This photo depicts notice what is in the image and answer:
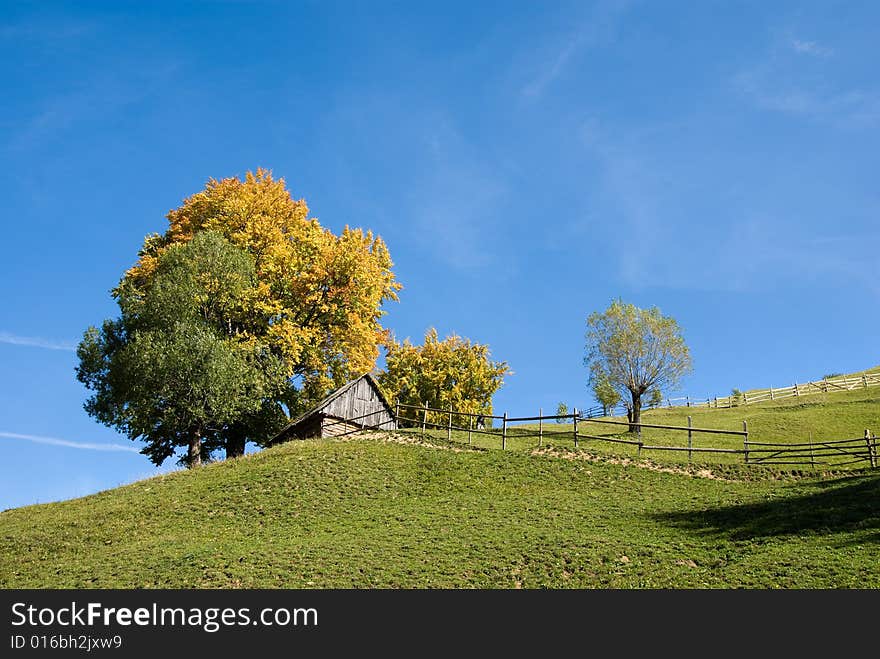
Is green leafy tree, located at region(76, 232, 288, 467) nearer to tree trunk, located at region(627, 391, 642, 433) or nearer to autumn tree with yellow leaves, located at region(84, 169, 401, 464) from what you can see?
autumn tree with yellow leaves, located at region(84, 169, 401, 464)

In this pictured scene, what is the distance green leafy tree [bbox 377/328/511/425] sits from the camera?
5822cm

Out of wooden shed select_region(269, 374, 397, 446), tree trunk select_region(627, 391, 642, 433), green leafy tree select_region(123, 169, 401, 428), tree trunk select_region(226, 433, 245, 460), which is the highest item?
green leafy tree select_region(123, 169, 401, 428)

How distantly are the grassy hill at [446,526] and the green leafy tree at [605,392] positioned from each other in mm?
21591

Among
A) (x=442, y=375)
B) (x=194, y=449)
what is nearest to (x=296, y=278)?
(x=194, y=449)

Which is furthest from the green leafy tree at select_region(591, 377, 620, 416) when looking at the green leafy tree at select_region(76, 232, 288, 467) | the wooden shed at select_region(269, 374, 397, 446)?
→ the green leafy tree at select_region(76, 232, 288, 467)

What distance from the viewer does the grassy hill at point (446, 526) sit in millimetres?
20406

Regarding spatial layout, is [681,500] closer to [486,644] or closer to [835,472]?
[835,472]

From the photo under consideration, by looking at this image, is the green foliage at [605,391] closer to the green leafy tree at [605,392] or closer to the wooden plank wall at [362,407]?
the green leafy tree at [605,392]

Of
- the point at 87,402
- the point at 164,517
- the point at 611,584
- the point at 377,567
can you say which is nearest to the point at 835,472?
Result: the point at 611,584

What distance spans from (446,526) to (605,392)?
35.3 metres

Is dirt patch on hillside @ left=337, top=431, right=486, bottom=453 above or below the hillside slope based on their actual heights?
below

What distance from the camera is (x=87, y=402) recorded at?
132 ft

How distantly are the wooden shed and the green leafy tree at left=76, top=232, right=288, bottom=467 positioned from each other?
2406mm

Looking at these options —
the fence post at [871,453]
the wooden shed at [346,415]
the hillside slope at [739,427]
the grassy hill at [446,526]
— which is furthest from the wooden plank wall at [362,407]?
the fence post at [871,453]
